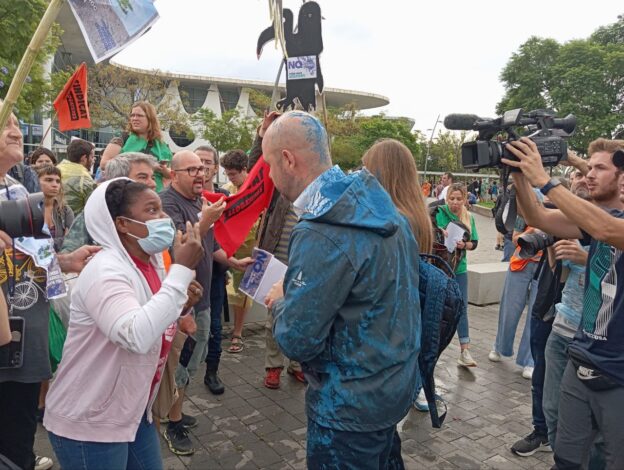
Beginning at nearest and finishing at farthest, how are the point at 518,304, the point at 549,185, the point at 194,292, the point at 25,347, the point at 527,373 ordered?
the point at 549,185, the point at 194,292, the point at 25,347, the point at 527,373, the point at 518,304

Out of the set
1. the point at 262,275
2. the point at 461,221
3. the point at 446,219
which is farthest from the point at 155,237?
the point at 461,221

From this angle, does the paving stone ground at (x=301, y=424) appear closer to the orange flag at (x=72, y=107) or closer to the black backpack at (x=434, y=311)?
the black backpack at (x=434, y=311)

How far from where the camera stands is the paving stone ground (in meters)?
3.42

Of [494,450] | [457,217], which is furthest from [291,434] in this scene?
[457,217]

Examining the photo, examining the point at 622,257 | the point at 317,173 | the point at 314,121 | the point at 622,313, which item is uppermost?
the point at 314,121

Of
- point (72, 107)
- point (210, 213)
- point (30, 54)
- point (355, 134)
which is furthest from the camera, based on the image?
point (355, 134)

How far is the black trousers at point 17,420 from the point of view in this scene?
8.16 ft

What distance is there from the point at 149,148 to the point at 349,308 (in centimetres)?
372

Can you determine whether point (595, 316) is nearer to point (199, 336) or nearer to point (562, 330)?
point (562, 330)

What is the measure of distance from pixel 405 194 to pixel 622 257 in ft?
4.18

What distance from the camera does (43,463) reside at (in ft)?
10.3

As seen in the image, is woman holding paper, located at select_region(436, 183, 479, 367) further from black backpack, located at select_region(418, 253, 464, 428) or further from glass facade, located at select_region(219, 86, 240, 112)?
glass facade, located at select_region(219, 86, 240, 112)

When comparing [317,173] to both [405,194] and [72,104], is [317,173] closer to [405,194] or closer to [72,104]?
[405,194]

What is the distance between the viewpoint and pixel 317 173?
192cm
